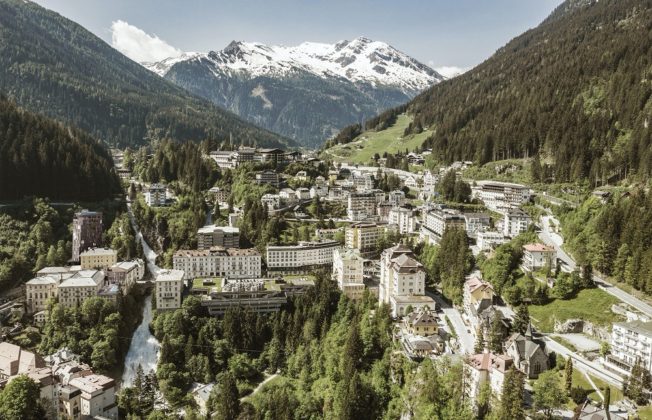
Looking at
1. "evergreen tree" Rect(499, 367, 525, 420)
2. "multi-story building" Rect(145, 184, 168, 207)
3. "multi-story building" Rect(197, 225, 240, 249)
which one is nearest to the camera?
"evergreen tree" Rect(499, 367, 525, 420)

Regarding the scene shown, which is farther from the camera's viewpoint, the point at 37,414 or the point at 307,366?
the point at 307,366

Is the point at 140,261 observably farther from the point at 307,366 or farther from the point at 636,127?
the point at 636,127

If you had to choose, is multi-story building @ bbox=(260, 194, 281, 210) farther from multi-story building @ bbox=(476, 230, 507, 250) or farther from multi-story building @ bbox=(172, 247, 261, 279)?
multi-story building @ bbox=(476, 230, 507, 250)

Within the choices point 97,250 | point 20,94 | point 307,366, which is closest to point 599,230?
point 307,366

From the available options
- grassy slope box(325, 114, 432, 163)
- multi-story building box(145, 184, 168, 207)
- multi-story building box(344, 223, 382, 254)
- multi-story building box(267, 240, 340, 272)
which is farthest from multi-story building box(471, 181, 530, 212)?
multi-story building box(145, 184, 168, 207)

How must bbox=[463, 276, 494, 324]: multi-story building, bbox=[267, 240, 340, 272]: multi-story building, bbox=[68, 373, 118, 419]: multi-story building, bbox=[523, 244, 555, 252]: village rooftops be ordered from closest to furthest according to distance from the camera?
bbox=[68, 373, 118, 419]: multi-story building, bbox=[463, 276, 494, 324]: multi-story building, bbox=[523, 244, 555, 252]: village rooftops, bbox=[267, 240, 340, 272]: multi-story building

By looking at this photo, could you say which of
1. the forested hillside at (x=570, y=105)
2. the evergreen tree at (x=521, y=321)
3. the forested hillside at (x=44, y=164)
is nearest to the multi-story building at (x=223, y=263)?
the forested hillside at (x=44, y=164)
